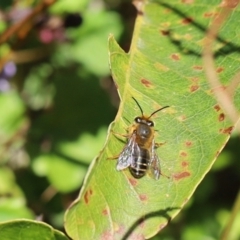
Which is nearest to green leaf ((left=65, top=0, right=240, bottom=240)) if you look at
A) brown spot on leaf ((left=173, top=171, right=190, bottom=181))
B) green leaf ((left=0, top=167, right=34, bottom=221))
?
brown spot on leaf ((left=173, top=171, right=190, bottom=181))

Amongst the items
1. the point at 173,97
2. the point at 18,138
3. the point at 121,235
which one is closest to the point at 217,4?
the point at 173,97

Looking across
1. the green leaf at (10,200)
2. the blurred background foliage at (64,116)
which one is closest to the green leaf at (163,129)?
the green leaf at (10,200)

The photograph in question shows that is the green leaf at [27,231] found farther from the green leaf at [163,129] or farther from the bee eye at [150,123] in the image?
the bee eye at [150,123]

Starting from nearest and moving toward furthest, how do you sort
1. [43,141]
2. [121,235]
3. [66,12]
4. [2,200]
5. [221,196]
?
1. [121,235]
2. [2,200]
3. [66,12]
4. [43,141]
5. [221,196]

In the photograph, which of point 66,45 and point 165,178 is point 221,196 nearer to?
point 66,45

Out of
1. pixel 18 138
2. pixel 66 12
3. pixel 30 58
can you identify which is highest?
pixel 66 12

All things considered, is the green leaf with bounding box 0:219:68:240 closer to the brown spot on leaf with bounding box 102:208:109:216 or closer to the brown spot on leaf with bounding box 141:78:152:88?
the brown spot on leaf with bounding box 102:208:109:216
